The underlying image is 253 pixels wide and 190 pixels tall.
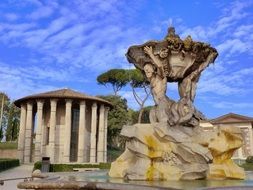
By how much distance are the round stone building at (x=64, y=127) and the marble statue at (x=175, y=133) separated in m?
35.9

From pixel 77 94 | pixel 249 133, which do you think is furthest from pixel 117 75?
pixel 249 133

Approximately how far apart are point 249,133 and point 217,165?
47426 millimetres

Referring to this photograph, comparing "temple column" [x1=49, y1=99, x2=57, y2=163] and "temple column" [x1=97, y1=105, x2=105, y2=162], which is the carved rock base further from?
"temple column" [x1=97, y1=105, x2=105, y2=162]

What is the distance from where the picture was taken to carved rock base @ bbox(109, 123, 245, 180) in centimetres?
1030

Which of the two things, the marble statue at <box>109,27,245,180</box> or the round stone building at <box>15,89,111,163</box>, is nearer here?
the marble statue at <box>109,27,245,180</box>

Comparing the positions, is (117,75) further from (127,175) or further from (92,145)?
(127,175)

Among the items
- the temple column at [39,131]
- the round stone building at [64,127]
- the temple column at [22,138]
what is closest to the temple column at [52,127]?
the round stone building at [64,127]

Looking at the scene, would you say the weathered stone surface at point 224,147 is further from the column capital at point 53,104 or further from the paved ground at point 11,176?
the column capital at point 53,104

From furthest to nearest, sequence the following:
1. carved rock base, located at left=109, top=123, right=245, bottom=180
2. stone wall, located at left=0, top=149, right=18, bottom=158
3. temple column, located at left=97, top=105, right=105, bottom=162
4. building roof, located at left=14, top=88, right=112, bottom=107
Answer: stone wall, located at left=0, top=149, right=18, bottom=158 → temple column, located at left=97, top=105, right=105, bottom=162 → building roof, located at left=14, top=88, right=112, bottom=107 → carved rock base, located at left=109, top=123, right=245, bottom=180

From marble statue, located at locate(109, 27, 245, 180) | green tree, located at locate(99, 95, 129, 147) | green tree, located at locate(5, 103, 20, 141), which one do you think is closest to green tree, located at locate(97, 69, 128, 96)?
green tree, located at locate(99, 95, 129, 147)

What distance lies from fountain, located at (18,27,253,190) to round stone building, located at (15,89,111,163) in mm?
35920

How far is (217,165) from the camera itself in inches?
424

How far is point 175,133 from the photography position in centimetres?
1080

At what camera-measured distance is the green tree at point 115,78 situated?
61031 mm
